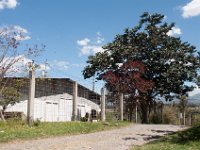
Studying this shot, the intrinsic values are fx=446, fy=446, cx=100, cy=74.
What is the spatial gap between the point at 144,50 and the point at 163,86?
10.1 ft

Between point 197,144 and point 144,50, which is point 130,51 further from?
point 197,144

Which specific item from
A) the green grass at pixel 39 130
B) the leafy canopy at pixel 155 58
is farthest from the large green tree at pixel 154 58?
the green grass at pixel 39 130

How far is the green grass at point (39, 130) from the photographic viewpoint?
15.5m

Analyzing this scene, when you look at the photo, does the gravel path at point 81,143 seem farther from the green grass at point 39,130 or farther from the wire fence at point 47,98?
the wire fence at point 47,98

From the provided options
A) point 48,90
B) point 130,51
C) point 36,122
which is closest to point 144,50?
point 130,51

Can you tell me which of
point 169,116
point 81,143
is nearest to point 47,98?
point 169,116

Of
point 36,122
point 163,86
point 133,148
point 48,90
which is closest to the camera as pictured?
point 133,148

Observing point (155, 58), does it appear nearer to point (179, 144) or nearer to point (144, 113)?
point (144, 113)

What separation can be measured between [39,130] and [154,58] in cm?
1791

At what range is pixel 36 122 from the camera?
18938 mm

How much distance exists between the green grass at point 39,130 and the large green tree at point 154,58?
12850 mm

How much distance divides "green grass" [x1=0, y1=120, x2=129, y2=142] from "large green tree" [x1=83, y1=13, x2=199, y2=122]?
12.8m

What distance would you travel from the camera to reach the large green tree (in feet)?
109

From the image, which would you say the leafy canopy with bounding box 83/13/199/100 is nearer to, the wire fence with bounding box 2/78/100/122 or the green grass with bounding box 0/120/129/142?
the wire fence with bounding box 2/78/100/122
